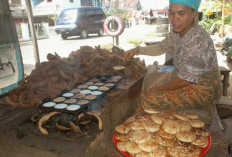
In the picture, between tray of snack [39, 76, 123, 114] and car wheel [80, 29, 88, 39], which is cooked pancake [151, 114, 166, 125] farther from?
car wheel [80, 29, 88, 39]

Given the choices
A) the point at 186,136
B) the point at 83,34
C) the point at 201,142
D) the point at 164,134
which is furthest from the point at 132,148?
the point at 83,34

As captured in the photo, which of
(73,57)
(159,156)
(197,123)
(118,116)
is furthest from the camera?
(73,57)

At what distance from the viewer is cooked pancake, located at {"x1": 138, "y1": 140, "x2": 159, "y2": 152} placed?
67.2 inches

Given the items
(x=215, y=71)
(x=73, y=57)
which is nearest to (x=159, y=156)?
(x=215, y=71)

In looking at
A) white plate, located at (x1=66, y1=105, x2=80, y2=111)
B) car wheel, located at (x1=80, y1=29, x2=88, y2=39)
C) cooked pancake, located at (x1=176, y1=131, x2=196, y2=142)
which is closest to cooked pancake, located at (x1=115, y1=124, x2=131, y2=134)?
cooked pancake, located at (x1=176, y1=131, x2=196, y2=142)

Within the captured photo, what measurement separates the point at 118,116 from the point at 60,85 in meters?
1.57

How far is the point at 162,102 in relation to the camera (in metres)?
2.66

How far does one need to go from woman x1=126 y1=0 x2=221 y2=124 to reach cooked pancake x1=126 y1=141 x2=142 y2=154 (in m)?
1.04

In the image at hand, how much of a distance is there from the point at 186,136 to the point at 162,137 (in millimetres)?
229

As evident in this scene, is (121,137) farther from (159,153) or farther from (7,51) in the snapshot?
(7,51)

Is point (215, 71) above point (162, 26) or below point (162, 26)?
below

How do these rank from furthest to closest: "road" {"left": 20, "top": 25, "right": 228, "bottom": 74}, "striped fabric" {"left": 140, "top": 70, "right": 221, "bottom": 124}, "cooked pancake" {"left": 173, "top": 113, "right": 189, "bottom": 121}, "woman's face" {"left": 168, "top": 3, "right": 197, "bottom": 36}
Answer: "road" {"left": 20, "top": 25, "right": 228, "bottom": 74}, "striped fabric" {"left": 140, "top": 70, "right": 221, "bottom": 124}, "woman's face" {"left": 168, "top": 3, "right": 197, "bottom": 36}, "cooked pancake" {"left": 173, "top": 113, "right": 189, "bottom": 121}

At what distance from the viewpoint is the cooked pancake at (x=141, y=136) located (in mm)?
1768

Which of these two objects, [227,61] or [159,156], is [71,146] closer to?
[159,156]
